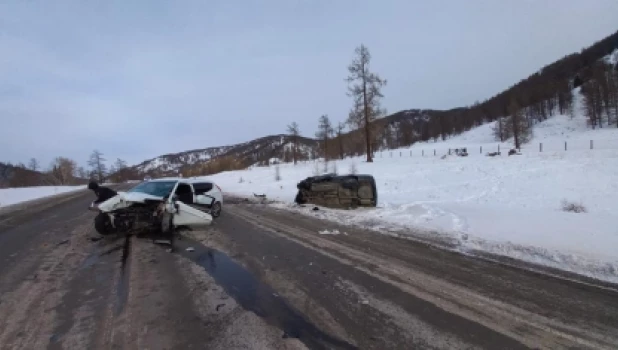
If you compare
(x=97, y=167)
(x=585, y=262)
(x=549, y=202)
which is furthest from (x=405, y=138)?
(x=585, y=262)

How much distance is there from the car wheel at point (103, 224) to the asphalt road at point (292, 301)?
57.7 inches

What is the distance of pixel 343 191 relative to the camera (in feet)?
47.7

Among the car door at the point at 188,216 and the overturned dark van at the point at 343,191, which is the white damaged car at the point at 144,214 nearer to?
the car door at the point at 188,216

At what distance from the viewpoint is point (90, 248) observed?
7867 millimetres

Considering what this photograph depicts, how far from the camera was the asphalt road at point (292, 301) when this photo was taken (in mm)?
3488

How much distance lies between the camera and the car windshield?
10125 mm

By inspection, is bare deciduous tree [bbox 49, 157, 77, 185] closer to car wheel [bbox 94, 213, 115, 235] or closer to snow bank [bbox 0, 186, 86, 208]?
snow bank [bbox 0, 186, 86, 208]

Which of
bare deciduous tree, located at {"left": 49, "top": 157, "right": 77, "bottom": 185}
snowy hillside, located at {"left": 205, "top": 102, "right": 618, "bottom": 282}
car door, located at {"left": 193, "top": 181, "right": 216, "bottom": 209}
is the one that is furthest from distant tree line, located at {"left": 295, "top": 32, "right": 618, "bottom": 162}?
bare deciduous tree, located at {"left": 49, "top": 157, "right": 77, "bottom": 185}

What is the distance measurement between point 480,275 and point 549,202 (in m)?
10.6

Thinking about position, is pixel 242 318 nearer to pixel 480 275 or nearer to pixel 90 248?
pixel 480 275

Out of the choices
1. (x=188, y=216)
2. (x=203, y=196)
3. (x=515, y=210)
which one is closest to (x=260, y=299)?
(x=188, y=216)

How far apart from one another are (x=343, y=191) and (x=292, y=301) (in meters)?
10.2

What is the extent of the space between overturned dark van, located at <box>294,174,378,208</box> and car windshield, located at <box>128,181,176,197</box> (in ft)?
20.3

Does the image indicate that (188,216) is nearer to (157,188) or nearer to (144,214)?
(144,214)
